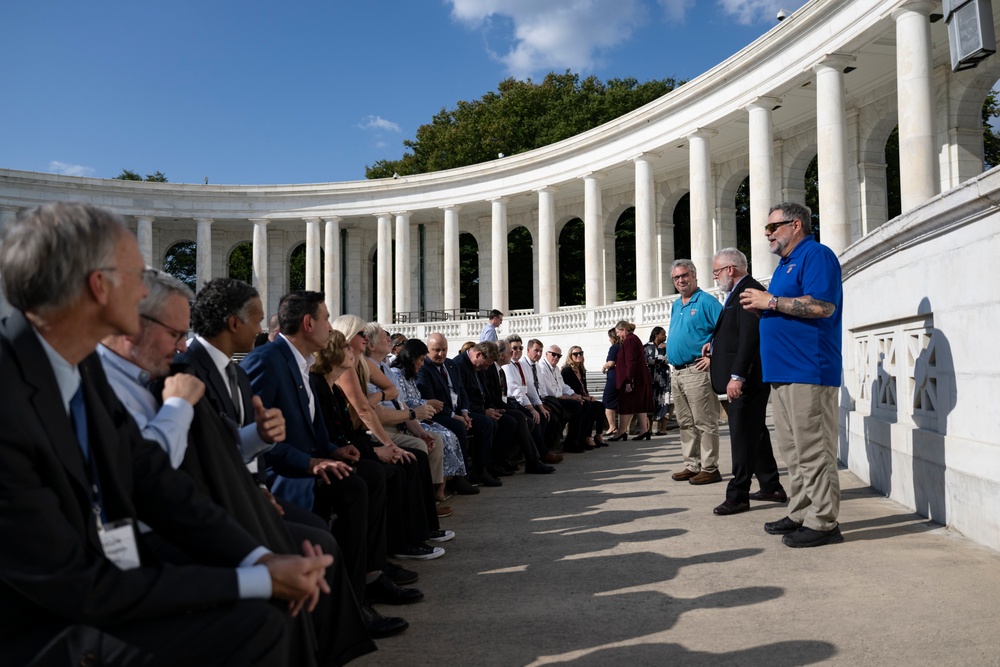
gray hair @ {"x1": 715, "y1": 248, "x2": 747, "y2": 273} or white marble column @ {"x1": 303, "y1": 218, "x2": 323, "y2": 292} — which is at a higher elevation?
white marble column @ {"x1": 303, "y1": 218, "x2": 323, "y2": 292}

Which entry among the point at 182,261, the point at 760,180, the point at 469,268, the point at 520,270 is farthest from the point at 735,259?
the point at 182,261

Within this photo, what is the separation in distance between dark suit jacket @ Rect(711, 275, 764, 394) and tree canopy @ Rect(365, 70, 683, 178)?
39.3 m

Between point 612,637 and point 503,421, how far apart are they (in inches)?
246

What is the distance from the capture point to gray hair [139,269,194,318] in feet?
10.4

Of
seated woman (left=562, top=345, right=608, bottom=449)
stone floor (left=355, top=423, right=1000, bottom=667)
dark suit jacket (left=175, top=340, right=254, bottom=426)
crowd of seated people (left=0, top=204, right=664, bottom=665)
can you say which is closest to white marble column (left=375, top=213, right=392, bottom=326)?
seated woman (left=562, top=345, right=608, bottom=449)

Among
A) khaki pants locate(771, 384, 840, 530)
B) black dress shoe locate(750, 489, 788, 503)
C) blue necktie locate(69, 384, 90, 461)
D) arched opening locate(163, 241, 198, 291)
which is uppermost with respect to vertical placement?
arched opening locate(163, 241, 198, 291)

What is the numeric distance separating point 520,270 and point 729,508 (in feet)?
130

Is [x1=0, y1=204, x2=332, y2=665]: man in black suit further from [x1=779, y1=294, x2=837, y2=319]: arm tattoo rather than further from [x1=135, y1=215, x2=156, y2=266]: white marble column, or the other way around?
[x1=135, y1=215, x2=156, y2=266]: white marble column

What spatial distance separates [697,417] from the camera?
8.38 meters

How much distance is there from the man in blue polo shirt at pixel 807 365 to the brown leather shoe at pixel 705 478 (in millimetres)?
2515

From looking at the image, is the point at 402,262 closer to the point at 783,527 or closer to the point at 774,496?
the point at 774,496

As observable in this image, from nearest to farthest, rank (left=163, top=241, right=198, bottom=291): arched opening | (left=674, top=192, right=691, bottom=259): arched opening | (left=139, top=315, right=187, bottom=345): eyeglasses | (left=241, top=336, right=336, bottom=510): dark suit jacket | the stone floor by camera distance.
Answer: (left=139, top=315, right=187, bottom=345): eyeglasses < the stone floor < (left=241, top=336, right=336, bottom=510): dark suit jacket < (left=674, top=192, right=691, bottom=259): arched opening < (left=163, top=241, right=198, bottom=291): arched opening

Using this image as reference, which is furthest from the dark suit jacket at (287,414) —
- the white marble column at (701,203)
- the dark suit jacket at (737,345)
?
the white marble column at (701,203)

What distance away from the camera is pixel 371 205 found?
40.1 metres
